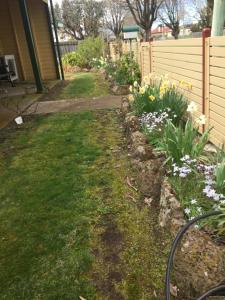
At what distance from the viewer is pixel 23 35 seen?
42.0 ft

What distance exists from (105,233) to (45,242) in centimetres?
48

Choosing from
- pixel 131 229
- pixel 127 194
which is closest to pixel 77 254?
pixel 131 229

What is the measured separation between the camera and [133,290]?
2.03 metres

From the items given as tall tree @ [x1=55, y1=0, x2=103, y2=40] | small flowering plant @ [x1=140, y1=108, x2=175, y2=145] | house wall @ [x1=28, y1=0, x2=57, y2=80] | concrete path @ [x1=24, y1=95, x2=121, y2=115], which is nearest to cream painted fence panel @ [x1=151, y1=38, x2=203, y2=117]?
small flowering plant @ [x1=140, y1=108, x2=175, y2=145]

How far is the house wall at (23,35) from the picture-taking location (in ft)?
41.0

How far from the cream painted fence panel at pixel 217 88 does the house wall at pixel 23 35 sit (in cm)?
1099

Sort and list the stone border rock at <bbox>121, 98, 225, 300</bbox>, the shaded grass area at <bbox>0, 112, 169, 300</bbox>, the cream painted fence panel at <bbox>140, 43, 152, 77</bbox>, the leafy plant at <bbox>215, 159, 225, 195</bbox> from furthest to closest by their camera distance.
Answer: the cream painted fence panel at <bbox>140, 43, 152, 77</bbox> → the leafy plant at <bbox>215, 159, 225, 195</bbox> → the shaded grass area at <bbox>0, 112, 169, 300</bbox> → the stone border rock at <bbox>121, 98, 225, 300</bbox>

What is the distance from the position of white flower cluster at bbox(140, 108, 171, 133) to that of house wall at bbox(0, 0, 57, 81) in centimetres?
1002

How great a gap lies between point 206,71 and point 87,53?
50.3 feet

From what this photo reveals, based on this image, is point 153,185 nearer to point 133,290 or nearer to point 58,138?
point 133,290

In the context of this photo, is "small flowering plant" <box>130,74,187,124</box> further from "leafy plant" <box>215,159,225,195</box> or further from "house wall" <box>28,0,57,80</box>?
"house wall" <box>28,0,57,80</box>

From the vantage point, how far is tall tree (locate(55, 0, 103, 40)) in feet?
122

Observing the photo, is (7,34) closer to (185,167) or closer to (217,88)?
(217,88)

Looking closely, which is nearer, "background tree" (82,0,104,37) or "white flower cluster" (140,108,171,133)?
"white flower cluster" (140,108,171,133)
